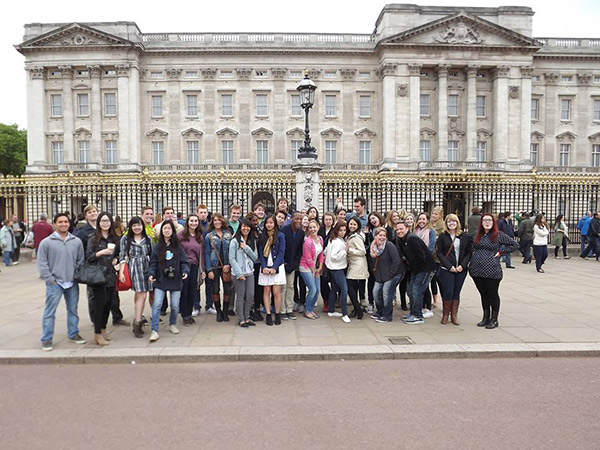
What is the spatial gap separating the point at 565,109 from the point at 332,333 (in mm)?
47094

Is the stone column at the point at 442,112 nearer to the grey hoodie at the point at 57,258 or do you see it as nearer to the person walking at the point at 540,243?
the person walking at the point at 540,243

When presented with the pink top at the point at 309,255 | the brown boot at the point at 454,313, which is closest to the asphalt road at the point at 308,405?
the brown boot at the point at 454,313

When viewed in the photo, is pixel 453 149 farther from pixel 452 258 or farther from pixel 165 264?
pixel 165 264

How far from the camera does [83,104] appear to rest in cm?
3944

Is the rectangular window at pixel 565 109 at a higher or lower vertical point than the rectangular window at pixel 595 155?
higher

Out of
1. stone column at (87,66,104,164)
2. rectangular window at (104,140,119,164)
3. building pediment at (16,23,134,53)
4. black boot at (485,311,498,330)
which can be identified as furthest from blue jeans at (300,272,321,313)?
building pediment at (16,23,134,53)

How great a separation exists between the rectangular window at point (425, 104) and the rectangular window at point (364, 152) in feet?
19.5

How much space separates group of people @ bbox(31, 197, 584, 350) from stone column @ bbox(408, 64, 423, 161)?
32699 mm

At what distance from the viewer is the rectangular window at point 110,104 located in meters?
39.2

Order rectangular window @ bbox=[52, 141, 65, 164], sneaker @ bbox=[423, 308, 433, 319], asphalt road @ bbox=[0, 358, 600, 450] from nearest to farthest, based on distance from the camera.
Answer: asphalt road @ bbox=[0, 358, 600, 450] → sneaker @ bbox=[423, 308, 433, 319] → rectangular window @ bbox=[52, 141, 65, 164]

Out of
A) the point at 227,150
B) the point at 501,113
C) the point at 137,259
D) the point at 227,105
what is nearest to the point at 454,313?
the point at 137,259

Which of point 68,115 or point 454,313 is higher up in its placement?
point 68,115

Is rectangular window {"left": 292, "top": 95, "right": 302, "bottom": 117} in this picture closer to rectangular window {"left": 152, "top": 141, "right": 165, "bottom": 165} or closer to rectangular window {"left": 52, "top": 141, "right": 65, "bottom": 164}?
rectangular window {"left": 152, "top": 141, "right": 165, "bottom": 165}

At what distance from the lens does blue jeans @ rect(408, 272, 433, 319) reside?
7.21 m
